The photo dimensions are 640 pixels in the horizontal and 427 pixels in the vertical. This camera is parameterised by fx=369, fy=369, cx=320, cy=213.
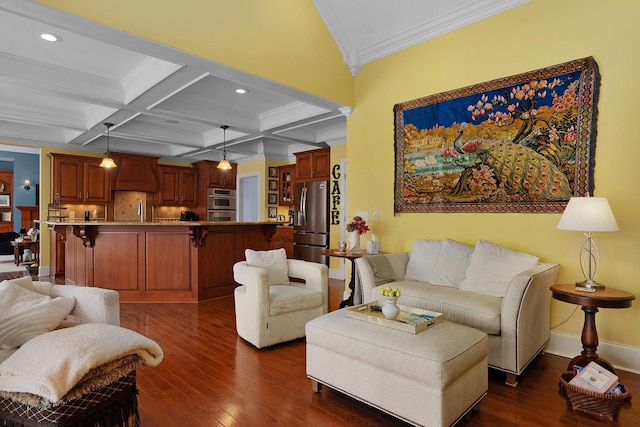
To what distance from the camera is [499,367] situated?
8.47 ft

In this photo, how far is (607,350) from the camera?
293 centimetres

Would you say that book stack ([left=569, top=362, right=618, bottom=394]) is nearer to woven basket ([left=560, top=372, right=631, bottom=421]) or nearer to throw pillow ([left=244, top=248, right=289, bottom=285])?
woven basket ([left=560, top=372, right=631, bottom=421])

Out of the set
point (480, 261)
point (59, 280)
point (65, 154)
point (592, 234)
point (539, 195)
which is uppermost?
point (65, 154)

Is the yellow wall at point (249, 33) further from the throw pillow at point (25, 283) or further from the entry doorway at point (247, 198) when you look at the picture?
the entry doorway at point (247, 198)

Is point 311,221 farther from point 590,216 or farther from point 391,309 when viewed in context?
point 590,216

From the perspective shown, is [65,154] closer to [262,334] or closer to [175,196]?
[175,196]

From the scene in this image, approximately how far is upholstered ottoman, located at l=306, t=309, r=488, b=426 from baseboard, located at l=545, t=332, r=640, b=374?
1.43 meters

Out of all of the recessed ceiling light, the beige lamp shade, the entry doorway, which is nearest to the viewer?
the beige lamp shade

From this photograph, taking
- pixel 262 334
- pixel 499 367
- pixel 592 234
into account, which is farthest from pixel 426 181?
pixel 262 334

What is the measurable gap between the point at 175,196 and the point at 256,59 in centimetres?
606

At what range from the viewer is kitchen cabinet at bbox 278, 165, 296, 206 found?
8477 millimetres

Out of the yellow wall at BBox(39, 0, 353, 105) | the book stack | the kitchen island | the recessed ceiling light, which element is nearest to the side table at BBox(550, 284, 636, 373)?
the book stack

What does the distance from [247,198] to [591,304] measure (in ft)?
26.0

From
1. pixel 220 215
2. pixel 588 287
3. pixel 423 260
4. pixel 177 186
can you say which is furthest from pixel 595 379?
pixel 177 186
